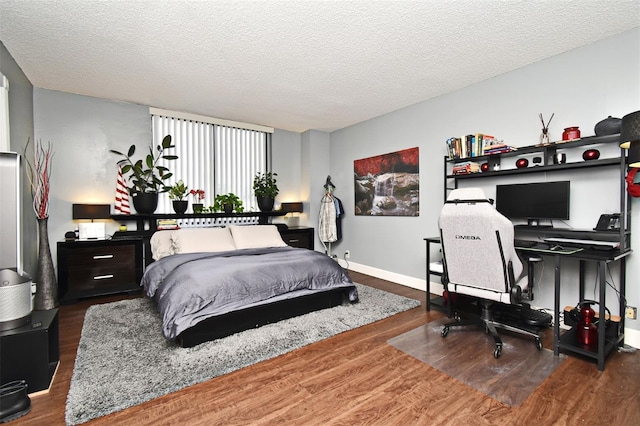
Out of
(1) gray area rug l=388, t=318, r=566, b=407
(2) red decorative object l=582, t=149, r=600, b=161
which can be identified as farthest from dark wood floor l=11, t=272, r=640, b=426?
(2) red decorative object l=582, t=149, r=600, b=161

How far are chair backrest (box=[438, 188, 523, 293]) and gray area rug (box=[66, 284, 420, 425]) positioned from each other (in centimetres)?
110

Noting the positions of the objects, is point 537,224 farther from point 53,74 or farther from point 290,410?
point 53,74

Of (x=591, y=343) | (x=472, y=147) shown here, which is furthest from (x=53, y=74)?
(x=591, y=343)

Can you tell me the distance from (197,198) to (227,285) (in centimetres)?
267

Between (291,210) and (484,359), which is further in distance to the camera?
(291,210)

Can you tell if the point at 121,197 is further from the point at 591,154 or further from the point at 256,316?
the point at 591,154

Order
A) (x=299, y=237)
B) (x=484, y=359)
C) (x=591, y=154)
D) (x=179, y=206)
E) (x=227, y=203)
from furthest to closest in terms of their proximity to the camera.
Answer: (x=299, y=237), (x=227, y=203), (x=179, y=206), (x=591, y=154), (x=484, y=359)

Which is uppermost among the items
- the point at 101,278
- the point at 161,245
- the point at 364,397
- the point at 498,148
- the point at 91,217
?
the point at 498,148

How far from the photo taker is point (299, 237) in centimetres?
555

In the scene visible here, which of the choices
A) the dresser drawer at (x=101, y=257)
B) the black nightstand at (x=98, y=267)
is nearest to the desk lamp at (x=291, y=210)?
the black nightstand at (x=98, y=267)

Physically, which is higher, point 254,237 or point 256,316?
point 254,237

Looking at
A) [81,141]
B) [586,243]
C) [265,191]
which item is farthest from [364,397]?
[81,141]

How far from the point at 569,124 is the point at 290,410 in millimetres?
3429

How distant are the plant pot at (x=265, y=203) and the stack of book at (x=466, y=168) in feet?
10.1
